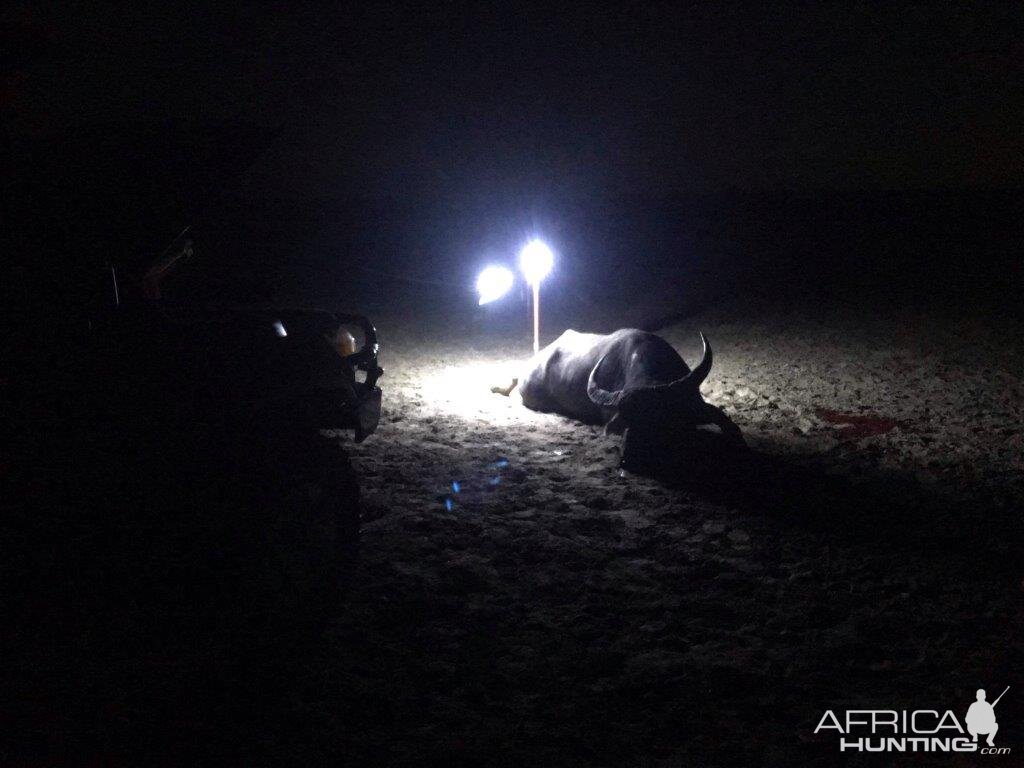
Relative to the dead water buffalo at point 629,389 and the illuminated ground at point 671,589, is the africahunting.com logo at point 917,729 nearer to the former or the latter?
the illuminated ground at point 671,589

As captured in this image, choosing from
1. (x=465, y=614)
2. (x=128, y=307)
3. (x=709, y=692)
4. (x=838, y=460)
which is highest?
(x=128, y=307)

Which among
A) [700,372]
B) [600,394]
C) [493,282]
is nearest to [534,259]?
[493,282]

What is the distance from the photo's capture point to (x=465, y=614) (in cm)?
415

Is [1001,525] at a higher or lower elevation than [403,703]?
higher

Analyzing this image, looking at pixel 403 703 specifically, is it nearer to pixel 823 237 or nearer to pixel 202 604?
pixel 202 604

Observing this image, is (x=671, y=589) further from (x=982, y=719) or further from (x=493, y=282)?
(x=493, y=282)

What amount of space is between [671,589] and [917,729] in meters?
1.57

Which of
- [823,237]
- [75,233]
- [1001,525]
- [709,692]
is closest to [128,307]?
[75,233]

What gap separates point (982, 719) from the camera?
10.2 ft

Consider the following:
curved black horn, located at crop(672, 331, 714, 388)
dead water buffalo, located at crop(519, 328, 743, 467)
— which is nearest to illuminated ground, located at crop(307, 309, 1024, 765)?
dead water buffalo, located at crop(519, 328, 743, 467)

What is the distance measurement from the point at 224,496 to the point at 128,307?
96cm

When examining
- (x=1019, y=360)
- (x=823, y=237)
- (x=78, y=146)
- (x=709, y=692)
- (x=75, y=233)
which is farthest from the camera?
(x=823, y=237)

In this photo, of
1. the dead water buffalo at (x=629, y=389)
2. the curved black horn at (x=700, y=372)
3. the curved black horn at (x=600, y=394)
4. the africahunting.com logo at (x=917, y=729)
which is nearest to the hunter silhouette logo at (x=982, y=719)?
the africahunting.com logo at (x=917, y=729)

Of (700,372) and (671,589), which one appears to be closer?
(671,589)
